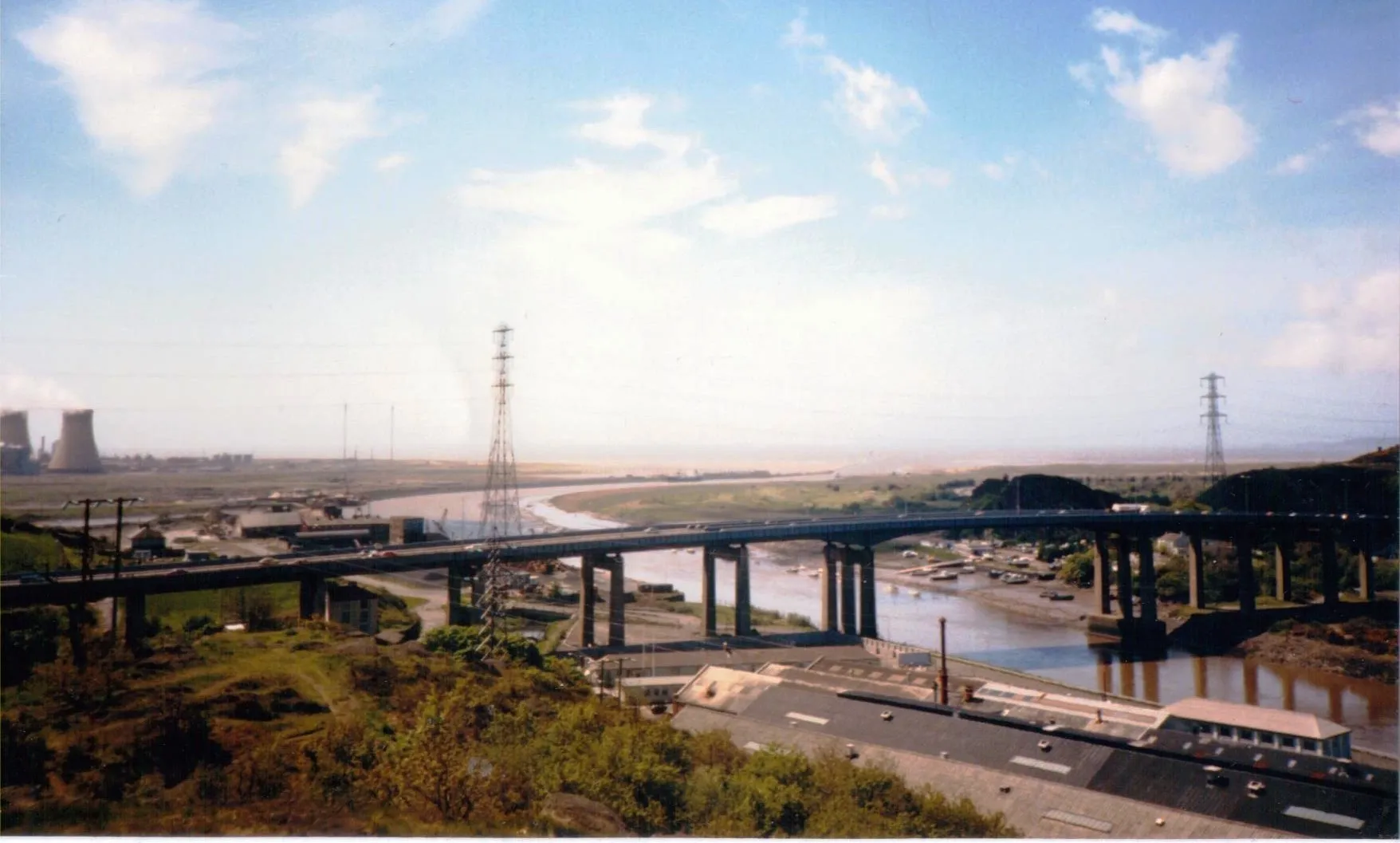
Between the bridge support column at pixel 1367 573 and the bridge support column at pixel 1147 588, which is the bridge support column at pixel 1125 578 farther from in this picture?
the bridge support column at pixel 1367 573

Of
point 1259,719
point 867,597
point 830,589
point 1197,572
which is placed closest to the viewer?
point 1259,719

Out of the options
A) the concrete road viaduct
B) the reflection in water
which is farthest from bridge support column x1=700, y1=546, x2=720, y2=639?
the reflection in water

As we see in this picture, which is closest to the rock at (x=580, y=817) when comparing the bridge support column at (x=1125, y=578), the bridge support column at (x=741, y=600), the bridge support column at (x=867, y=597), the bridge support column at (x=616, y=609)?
the bridge support column at (x=616, y=609)

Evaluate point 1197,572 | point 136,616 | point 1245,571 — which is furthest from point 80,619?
point 1197,572

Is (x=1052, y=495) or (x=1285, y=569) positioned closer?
(x=1285, y=569)

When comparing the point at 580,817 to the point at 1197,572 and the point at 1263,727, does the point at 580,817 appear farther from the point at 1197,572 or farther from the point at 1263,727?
the point at 1197,572

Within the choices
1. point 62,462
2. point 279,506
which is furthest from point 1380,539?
point 62,462
